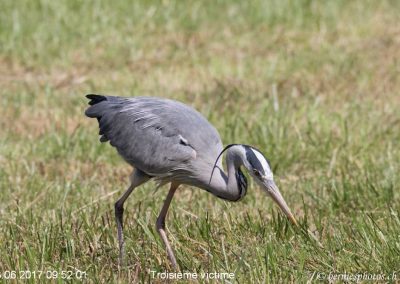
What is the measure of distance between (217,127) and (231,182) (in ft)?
8.87

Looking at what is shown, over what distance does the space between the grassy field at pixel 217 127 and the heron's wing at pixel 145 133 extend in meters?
0.39

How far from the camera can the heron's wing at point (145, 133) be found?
5.39 meters

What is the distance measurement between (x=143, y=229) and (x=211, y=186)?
0.53 m

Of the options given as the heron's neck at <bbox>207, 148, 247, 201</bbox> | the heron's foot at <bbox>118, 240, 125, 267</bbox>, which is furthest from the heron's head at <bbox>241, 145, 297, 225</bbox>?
the heron's foot at <bbox>118, 240, 125, 267</bbox>

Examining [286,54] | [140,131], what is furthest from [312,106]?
[140,131]

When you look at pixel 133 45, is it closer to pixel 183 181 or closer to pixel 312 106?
pixel 312 106

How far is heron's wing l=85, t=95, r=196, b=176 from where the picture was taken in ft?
17.7

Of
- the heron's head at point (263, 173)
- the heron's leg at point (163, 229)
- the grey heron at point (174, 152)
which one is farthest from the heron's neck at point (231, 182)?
the heron's leg at point (163, 229)

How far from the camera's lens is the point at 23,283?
4.59m

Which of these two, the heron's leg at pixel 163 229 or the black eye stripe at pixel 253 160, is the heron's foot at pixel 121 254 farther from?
the black eye stripe at pixel 253 160

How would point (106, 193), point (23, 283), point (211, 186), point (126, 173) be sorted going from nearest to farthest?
point (23, 283) < point (211, 186) < point (106, 193) < point (126, 173)

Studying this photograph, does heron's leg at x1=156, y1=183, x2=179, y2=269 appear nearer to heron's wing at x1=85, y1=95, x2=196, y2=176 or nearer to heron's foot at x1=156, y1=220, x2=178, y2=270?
heron's foot at x1=156, y1=220, x2=178, y2=270

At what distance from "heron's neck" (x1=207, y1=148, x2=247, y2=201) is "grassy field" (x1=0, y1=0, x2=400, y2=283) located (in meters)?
0.23

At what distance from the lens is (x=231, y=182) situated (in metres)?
5.26
